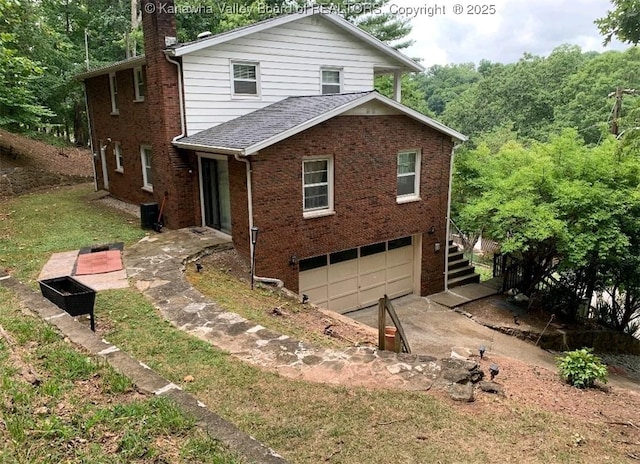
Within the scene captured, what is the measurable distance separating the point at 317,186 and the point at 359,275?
3029 millimetres

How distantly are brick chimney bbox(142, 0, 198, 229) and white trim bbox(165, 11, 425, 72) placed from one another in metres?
0.60

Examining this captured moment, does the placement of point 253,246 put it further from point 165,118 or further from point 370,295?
point 165,118

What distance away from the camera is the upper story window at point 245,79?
13.3 m

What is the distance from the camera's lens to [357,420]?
475 cm

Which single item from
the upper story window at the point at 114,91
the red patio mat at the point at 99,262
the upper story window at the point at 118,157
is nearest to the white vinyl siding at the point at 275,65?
the red patio mat at the point at 99,262

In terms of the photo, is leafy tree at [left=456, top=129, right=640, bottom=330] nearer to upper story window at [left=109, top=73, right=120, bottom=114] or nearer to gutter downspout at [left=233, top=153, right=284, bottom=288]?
gutter downspout at [left=233, top=153, right=284, bottom=288]

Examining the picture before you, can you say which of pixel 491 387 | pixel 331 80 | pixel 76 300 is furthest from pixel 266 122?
pixel 491 387

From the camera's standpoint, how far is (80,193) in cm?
1945

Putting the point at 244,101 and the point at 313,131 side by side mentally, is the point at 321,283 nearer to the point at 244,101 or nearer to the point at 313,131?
the point at 313,131

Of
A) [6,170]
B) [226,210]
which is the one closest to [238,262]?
[226,210]

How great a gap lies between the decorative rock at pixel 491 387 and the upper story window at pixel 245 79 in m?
10.4

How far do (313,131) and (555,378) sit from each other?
710 cm

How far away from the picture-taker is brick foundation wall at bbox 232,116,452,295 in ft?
35.8

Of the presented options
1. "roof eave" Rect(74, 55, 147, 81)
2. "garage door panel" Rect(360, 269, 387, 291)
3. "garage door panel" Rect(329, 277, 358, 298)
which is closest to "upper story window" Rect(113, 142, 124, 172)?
"roof eave" Rect(74, 55, 147, 81)
